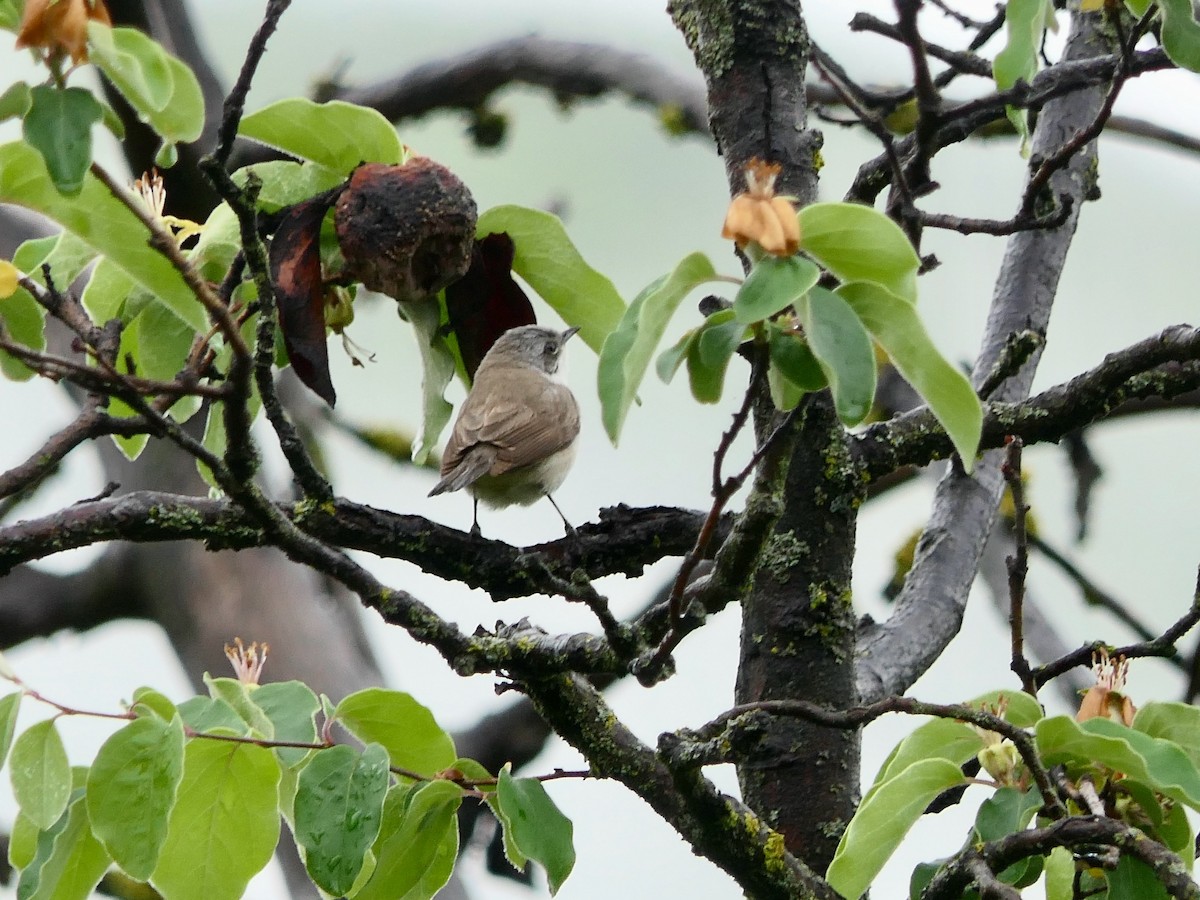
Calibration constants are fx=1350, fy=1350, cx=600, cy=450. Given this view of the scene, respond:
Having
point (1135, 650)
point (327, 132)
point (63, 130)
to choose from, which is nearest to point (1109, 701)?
point (1135, 650)

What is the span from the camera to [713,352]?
110cm

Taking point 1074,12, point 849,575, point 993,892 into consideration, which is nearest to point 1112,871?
point 993,892

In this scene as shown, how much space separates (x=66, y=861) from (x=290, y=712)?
27cm

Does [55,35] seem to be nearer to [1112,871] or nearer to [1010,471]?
[1010,471]

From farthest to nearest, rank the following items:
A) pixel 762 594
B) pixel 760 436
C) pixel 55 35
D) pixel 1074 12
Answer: pixel 1074 12, pixel 762 594, pixel 760 436, pixel 55 35

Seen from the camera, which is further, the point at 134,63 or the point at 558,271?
the point at 558,271

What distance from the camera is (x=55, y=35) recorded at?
95 centimetres

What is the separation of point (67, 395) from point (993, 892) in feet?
12.4

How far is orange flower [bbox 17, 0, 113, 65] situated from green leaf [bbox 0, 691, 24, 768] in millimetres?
665

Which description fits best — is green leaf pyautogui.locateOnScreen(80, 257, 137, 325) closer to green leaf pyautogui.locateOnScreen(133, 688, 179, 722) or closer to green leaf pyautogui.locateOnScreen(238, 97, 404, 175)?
green leaf pyautogui.locateOnScreen(238, 97, 404, 175)

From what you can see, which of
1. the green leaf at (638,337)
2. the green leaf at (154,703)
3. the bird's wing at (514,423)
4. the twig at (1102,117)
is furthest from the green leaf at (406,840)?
the bird's wing at (514,423)

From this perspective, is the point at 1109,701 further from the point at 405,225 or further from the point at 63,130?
the point at 63,130

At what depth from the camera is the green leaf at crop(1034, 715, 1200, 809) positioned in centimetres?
121

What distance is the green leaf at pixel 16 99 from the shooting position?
3.29ft
